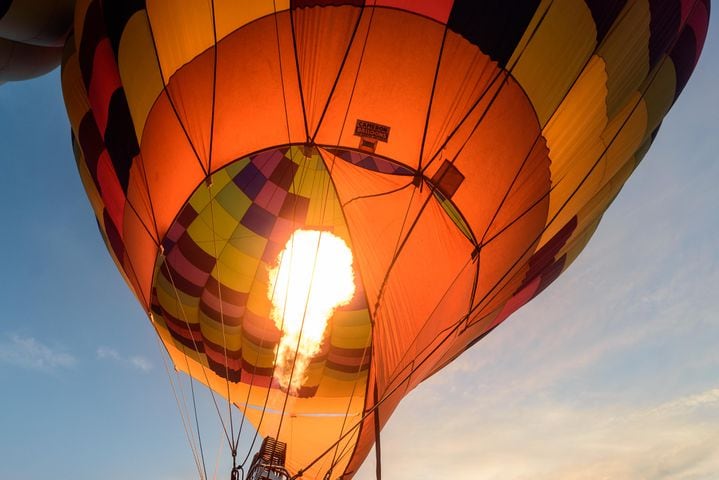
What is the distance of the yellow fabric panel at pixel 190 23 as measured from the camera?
128 inches

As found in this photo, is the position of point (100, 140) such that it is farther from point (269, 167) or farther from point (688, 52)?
point (688, 52)

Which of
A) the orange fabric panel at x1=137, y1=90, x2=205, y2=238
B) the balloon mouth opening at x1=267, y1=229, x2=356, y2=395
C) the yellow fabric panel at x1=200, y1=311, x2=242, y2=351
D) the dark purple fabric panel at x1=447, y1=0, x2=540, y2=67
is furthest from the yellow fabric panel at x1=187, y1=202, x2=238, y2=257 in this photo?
the dark purple fabric panel at x1=447, y1=0, x2=540, y2=67

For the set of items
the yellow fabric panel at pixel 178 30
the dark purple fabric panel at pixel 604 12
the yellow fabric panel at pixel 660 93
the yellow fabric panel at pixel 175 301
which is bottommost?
the yellow fabric panel at pixel 175 301

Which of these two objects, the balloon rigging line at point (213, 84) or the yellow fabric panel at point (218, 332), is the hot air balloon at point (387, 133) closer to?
the balloon rigging line at point (213, 84)

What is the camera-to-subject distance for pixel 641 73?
3852 mm

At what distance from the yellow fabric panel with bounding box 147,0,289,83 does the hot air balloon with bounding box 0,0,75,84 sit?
6.18ft

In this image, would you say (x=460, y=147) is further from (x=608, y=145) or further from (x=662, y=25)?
(x=662, y=25)

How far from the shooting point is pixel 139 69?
11.8ft

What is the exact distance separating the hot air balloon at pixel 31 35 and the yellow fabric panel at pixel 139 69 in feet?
5.05

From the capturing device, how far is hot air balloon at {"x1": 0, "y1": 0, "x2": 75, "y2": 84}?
4.36 meters

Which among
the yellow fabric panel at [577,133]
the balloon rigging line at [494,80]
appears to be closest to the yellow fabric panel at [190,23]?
the balloon rigging line at [494,80]

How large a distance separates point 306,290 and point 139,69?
2774 millimetres

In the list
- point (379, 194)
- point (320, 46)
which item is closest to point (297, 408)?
point (379, 194)

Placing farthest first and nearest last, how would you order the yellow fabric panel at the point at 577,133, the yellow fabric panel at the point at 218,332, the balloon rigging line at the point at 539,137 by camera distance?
the yellow fabric panel at the point at 218,332 < the yellow fabric panel at the point at 577,133 < the balloon rigging line at the point at 539,137
